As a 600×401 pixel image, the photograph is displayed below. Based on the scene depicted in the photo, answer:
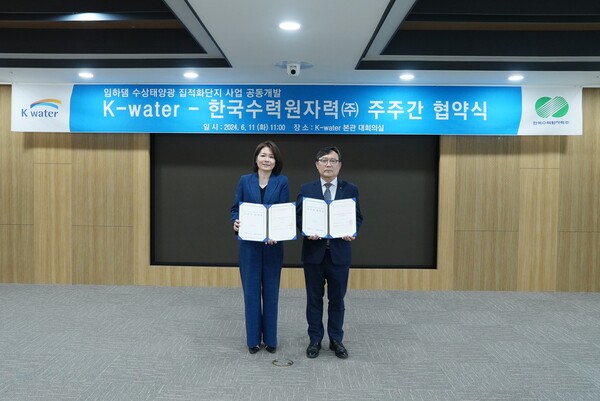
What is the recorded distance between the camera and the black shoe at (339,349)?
391cm

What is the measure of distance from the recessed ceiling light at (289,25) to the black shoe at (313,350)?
2.50 metres

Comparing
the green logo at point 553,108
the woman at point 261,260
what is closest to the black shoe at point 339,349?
the woman at point 261,260

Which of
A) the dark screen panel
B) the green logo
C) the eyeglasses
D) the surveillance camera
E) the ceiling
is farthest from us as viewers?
the dark screen panel

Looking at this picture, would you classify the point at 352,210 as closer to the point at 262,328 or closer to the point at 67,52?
the point at 262,328

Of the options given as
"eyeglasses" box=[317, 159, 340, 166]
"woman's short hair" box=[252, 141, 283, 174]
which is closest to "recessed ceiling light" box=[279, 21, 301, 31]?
"woman's short hair" box=[252, 141, 283, 174]

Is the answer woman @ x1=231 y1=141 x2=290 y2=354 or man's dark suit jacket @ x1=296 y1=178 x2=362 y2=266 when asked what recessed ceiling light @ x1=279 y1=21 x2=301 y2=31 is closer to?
woman @ x1=231 y1=141 x2=290 y2=354

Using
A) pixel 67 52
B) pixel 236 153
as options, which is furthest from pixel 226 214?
pixel 67 52

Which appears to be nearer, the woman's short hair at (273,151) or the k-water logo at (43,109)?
the woman's short hair at (273,151)

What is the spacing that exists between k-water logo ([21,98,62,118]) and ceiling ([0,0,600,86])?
256 mm

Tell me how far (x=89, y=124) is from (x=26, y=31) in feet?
4.18

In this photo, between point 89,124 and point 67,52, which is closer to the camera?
point 67,52

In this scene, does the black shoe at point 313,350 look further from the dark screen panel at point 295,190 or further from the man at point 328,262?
the dark screen panel at point 295,190

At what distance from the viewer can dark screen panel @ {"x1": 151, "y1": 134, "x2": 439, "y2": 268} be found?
6.41 metres

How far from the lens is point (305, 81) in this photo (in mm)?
6016
